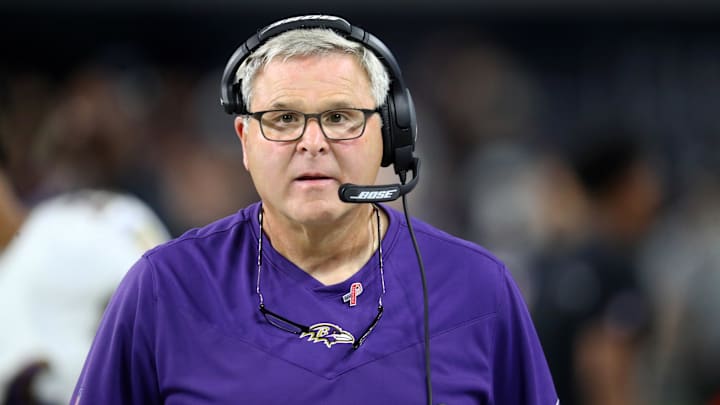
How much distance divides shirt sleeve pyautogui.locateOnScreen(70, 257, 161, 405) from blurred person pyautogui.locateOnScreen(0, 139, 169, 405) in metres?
1.54

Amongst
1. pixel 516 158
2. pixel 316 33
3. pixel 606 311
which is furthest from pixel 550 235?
pixel 316 33

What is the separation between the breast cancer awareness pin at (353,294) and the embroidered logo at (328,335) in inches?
2.7

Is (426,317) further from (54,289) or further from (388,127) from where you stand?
(54,289)

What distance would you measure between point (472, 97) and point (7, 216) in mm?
4373

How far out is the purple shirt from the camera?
6.84 feet

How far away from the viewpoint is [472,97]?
7.41 metres

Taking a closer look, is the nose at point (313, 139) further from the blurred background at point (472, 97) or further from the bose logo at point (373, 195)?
the blurred background at point (472, 97)

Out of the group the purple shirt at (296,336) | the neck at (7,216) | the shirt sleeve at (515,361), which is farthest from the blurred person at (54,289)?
the shirt sleeve at (515,361)

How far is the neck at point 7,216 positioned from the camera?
3498 millimetres

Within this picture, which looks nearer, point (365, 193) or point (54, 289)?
point (365, 193)

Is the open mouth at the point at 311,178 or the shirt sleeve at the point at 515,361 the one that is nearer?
the open mouth at the point at 311,178

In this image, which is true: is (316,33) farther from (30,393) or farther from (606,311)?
(606,311)

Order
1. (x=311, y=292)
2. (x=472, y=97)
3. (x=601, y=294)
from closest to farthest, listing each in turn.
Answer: (x=311, y=292), (x=601, y=294), (x=472, y=97)

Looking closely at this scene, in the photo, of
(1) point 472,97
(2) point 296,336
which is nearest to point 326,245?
(2) point 296,336
